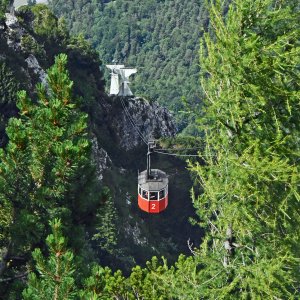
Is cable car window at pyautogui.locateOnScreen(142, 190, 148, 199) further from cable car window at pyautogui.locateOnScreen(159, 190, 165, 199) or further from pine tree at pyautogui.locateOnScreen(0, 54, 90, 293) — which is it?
pine tree at pyautogui.locateOnScreen(0, 54, 90, 293)

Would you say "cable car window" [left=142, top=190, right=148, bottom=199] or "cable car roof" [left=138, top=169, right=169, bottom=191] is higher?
"cable car roof" [left=138, top=169, right=169, bottom=191]

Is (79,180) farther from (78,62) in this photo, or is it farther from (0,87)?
(78,62)

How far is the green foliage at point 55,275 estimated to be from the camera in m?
11.2

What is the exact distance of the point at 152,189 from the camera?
35.3 m

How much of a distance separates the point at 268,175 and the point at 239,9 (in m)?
3.86

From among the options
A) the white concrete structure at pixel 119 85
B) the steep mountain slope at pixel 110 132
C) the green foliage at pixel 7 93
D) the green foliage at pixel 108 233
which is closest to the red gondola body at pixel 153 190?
the steep mountain slope at pixel 110 132

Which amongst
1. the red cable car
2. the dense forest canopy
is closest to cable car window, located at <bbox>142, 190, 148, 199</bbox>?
the red cable car

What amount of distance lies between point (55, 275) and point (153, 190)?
2402 cm

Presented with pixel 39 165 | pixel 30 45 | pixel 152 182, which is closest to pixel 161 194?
pixel 152 182

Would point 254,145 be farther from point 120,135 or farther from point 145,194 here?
point 120,135

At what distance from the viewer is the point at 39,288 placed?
11617mm

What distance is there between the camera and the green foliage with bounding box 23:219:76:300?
1124cm

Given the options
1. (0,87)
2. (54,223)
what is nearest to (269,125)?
(54,223)

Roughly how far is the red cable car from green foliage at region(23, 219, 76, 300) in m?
22.8
